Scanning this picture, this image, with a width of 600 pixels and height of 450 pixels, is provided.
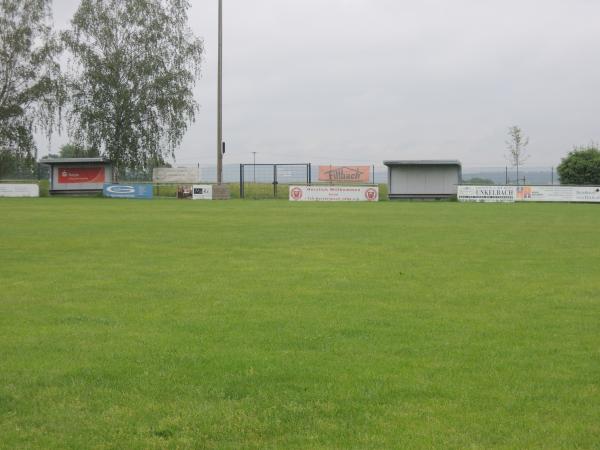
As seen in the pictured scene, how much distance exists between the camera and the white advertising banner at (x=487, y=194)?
46.6m

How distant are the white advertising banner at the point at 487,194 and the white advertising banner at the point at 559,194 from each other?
602 millimetres

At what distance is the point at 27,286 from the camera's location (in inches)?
406

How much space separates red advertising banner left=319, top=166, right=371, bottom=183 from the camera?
54.3 metres

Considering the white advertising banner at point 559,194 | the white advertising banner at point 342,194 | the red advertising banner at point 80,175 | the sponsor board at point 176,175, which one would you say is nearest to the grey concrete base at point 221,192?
the white advertising banner at point 342,194

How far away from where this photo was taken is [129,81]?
56.6 m

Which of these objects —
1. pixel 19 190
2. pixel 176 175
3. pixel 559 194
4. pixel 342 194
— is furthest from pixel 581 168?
pixel 19 190

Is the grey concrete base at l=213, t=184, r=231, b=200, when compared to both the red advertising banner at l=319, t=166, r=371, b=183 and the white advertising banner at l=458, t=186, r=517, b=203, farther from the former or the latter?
the white advertising banner at l=458, t=186, r=517, b=203

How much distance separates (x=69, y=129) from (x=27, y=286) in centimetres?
4947

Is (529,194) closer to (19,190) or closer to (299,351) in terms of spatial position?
(19,190)

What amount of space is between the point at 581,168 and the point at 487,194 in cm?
1150

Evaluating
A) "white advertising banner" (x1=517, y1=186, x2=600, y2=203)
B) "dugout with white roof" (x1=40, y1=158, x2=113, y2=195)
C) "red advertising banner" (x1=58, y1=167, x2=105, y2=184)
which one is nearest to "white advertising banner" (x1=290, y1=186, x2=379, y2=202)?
"white advertising banner" (x1=517, y1=186, x2=600, y2=203)

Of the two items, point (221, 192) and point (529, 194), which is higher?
point (221, 192)

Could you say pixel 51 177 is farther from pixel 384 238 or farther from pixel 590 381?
pixel 590 381

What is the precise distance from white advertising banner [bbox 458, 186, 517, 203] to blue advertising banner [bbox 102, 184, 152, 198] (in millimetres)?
23320
